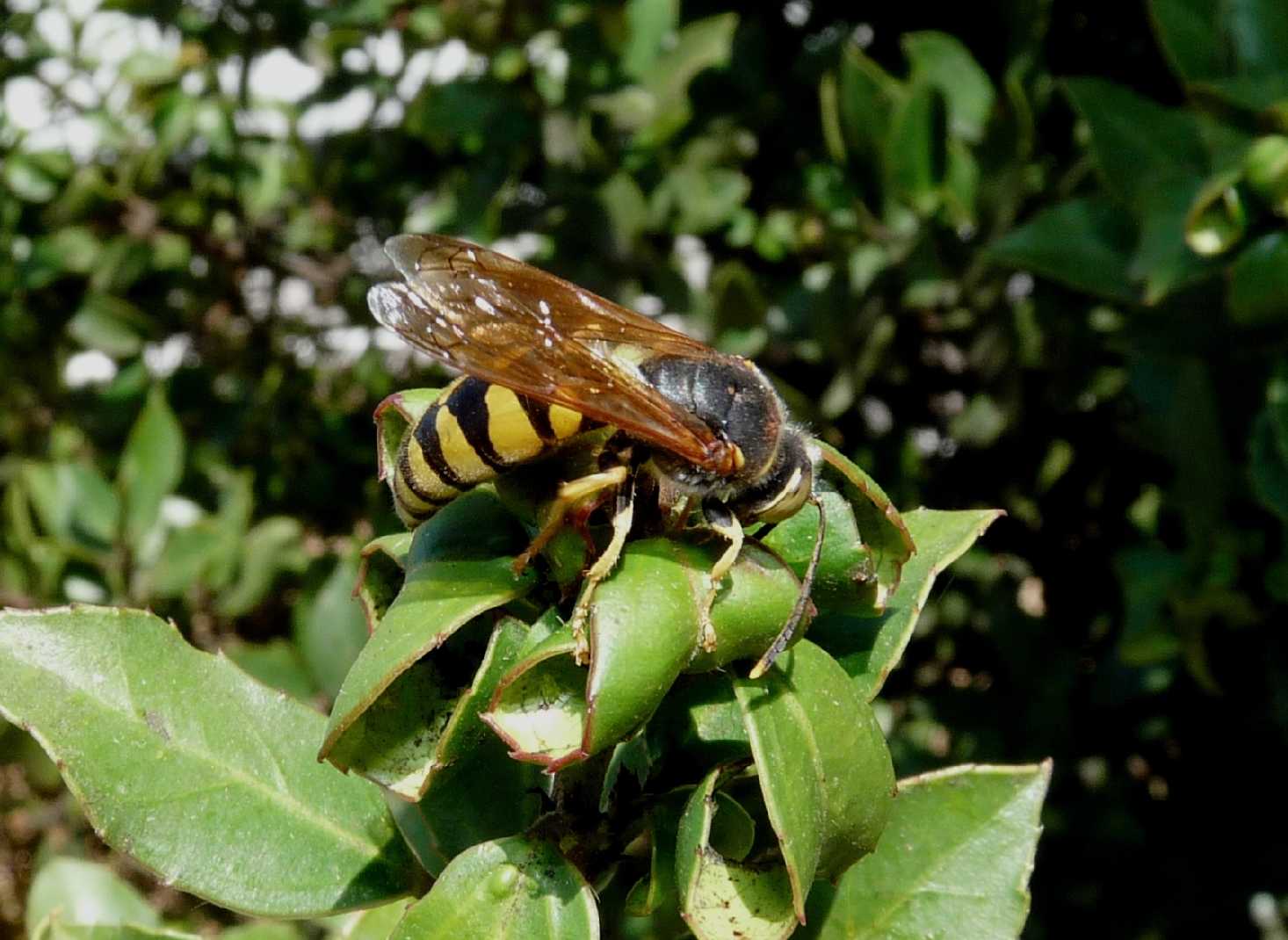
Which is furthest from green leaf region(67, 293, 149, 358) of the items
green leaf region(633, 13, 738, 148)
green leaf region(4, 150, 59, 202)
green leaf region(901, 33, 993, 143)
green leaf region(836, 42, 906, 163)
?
green leaf region(901, 33, 993, 143)

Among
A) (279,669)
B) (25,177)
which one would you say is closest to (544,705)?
(279,669)

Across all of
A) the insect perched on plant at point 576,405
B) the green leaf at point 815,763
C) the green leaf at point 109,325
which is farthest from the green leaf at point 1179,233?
the green leaf at point 109,325

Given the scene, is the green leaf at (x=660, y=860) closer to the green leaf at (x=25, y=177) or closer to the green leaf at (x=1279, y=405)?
the green leaf at (x=1279, y=405)

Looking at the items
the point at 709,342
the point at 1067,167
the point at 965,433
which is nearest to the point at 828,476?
the point at 709,342

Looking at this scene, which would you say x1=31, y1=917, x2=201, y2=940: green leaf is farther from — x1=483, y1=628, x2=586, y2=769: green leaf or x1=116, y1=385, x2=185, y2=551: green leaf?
x1=116, y1=385, x2=185, y2=551: green leaf

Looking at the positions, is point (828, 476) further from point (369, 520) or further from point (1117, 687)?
point (369, 520)

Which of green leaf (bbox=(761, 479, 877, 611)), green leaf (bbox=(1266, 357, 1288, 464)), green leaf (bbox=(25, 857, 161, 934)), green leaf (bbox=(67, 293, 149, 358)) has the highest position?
green leaf (bbox=(761, 479, 877, 611))
